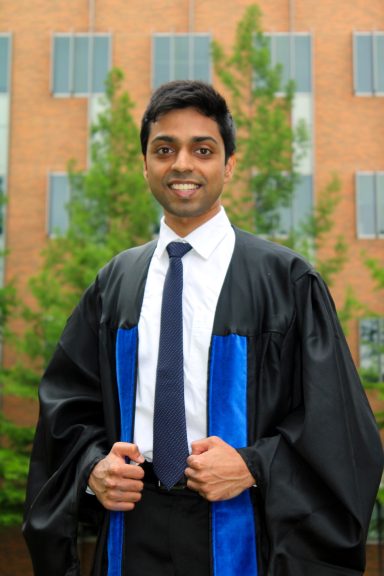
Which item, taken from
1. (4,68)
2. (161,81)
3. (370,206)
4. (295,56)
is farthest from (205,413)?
(4,68)

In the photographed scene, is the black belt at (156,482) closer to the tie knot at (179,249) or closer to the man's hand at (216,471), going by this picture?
the man's hand at (216,471)

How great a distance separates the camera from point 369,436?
2393 mm

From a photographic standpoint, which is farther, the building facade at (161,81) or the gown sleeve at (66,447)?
the building facade at (161,81)

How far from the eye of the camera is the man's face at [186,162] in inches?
102

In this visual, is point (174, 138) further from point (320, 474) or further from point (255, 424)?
point (320, 474)

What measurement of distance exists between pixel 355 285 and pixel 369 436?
1742 centimetres

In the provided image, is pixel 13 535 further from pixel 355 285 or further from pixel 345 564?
pixel 345 564

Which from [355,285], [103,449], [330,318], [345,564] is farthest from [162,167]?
[355,285]

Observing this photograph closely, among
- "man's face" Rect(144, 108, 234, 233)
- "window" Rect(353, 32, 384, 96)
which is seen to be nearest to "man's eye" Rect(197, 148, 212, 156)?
"man's face" Rect(144, 108, 234, 233)

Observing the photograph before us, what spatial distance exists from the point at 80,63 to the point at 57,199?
3628 millimetres

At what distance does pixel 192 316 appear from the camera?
101 inches

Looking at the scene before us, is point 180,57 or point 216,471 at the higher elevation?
point 180,57

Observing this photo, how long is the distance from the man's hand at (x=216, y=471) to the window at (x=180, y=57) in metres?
17.9

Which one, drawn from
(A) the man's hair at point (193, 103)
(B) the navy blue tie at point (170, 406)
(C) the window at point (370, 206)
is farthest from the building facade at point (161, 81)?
(B) the navy blue tie at point (170, 406)
